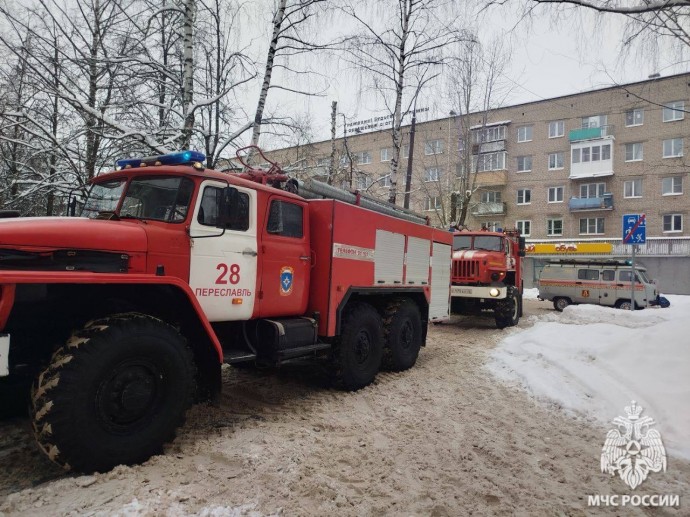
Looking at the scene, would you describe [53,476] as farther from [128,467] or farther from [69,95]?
[69,95]

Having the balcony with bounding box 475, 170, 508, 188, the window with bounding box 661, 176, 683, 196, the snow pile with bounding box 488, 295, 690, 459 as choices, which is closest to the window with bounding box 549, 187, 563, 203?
the balcony with bounding box 475, 170, 508, 188

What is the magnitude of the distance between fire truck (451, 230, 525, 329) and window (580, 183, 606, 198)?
87.0 feet

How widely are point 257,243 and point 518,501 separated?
11.2 ft

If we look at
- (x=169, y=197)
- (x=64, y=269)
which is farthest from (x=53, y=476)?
(x=169, y=197)

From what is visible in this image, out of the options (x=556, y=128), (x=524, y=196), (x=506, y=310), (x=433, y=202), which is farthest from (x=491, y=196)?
(x=506, y=310)

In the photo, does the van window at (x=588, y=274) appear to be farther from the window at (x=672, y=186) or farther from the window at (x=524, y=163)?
the window at (x=524, y=163)

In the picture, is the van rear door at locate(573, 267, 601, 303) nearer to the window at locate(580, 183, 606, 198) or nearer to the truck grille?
the truck grille

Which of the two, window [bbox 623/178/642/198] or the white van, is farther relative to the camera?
window [bbox 623/178/642/198]

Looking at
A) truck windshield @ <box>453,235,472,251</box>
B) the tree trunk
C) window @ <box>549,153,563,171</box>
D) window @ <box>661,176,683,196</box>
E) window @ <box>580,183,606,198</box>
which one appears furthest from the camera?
window @ <box>549,153,563,171</box>

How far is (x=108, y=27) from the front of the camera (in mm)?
10430

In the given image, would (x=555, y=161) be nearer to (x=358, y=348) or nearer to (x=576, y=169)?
(x=576, y=169)

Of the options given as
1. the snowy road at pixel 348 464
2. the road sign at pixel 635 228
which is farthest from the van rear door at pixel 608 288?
the snowy road at pixel 348 464

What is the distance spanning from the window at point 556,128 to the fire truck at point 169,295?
118 ft

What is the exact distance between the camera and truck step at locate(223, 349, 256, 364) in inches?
173
